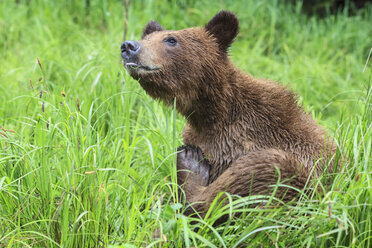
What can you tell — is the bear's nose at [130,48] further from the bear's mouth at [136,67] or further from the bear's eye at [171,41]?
the bear's eye at [171,41]

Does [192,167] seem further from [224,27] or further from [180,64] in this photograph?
[224,27]

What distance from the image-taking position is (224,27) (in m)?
4.17

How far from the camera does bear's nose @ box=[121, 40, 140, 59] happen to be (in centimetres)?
370

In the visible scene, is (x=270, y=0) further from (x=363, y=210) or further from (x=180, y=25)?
(x=363, y=210)

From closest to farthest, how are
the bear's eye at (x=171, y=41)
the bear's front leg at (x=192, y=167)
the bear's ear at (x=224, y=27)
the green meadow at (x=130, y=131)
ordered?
the green meadow at (x=130, y=131)
the bear's front leg at (x=192, y=167)
the bear's eye at (x=171, y=41)
the bear's ear at (x=224, y=27)

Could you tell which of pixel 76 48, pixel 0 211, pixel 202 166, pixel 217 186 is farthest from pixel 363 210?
pixel 76 48

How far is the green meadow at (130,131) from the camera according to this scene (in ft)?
9.47

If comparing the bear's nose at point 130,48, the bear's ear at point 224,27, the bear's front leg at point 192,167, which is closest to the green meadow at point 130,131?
the bear's front leg at point 192,167

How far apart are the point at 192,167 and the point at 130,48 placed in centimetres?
98

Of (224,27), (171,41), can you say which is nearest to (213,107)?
(171,41)

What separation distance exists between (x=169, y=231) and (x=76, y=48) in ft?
14.7

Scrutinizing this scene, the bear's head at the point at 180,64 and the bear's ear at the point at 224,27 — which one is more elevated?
the bear's ear at the point at 224,27

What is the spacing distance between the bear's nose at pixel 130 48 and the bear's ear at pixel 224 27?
756 mm

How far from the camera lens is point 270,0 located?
26.7ft
